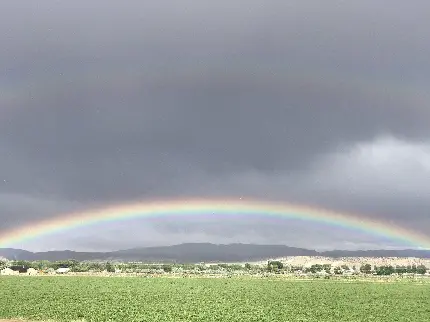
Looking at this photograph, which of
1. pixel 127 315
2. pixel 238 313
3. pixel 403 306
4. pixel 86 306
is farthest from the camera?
pixel 403 306

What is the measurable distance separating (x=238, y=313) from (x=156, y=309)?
10.0 m

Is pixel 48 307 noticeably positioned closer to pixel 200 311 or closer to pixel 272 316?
pixel 200 311

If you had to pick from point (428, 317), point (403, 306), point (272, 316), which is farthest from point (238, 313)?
point (403, 306)

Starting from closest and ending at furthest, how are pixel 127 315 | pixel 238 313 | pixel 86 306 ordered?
pixel 127 315
pixel 238 313
pixel 86 306

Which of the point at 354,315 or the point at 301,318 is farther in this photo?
the point at 354,315

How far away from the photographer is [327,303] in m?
71.7

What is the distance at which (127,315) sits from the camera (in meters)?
51.8

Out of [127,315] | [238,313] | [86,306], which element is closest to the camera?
[127,315]

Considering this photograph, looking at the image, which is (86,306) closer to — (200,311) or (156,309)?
(156,309)

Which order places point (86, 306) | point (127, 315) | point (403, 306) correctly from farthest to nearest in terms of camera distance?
point (403, 306) → point (86, 306) → point (127, 315)

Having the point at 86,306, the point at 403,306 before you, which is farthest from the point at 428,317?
the point at 86,306

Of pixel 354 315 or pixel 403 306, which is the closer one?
pixel 354 315

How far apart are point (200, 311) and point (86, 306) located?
1467 centimetres

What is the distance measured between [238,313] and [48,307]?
2322 centimetres
